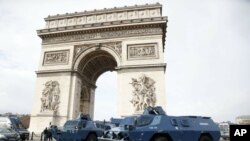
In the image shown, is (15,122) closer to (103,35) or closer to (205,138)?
(103,35)

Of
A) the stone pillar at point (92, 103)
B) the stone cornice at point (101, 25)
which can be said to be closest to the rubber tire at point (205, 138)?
the stone cornice at point (101, 25)

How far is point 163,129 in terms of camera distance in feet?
33.4

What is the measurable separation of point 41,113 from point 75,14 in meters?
10.6

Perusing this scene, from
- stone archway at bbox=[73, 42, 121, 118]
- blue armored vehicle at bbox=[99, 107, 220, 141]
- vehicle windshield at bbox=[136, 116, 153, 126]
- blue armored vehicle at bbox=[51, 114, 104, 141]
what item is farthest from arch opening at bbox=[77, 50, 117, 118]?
vehicle windshield at bbox=[136, 116, 153, 126]

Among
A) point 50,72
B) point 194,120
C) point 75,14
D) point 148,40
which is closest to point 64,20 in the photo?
point 75,14

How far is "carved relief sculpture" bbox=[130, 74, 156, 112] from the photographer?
2067 centimetres

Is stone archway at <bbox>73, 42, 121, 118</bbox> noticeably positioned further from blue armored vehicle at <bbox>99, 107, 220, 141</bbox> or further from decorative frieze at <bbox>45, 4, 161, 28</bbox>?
blue armored vehicle at <bbox>99, 107, 220, 141</bbox>

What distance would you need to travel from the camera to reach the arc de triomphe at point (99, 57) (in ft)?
70.5

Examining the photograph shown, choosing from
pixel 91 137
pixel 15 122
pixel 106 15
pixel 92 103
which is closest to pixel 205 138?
pixel 91 137

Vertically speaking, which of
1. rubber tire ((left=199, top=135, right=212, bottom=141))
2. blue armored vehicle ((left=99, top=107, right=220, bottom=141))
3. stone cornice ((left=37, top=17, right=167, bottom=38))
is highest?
stone cornice ((left=37, top=17, right=167, bottom=38))

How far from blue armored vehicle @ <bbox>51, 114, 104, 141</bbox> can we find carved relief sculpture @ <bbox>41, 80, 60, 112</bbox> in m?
8.96

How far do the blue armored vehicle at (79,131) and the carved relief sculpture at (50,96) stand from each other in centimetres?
896

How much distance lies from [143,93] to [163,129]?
1087cm

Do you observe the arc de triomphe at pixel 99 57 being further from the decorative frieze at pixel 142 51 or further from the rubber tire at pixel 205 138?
the rubber tire at pixel 205 138
